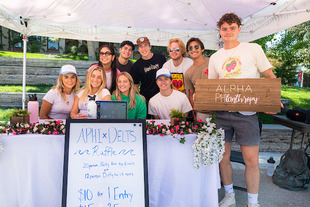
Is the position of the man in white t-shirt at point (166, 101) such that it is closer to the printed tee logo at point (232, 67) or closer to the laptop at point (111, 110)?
the printed tee logo at point (232, 67)

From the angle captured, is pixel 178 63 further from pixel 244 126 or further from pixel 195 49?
pixel 244 126

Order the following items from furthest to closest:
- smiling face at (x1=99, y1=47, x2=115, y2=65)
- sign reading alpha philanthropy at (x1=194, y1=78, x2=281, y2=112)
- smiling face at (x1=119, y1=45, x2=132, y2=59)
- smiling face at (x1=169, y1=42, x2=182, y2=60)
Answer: smiling face at (x1=119, y1=45, x2=132, y2=59), smiling face at (x1=169, y1=42, x2=182, y2=60), smiling face at (x1=99, y1=47, x2=115, y2=65), sign reading alpha philanthropy at (x1=194, y1=78, x2=281, y2=112)

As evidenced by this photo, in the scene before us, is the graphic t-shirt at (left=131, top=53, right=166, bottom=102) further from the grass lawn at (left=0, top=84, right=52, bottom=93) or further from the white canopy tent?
the grass lawn at (left=0, top=84, right=52, bottom=93)

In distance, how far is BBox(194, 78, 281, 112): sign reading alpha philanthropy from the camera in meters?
1.86

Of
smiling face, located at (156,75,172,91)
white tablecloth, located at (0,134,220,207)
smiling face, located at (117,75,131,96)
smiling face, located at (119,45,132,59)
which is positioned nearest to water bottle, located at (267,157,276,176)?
white tablecloth, located at (0,134,220,207)

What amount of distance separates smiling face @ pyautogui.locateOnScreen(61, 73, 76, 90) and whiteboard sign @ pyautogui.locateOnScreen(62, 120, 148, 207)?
1.25 meters

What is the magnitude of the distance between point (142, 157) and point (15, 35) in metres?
18.5

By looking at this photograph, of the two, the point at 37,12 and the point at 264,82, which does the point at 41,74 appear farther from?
the point at 264,82

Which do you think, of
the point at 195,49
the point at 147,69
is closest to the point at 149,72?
the point at 147,69

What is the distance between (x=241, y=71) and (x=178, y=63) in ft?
4.78

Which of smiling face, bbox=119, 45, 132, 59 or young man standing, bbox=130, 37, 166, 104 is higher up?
smiling face, bbox=119, 45, 132, 59

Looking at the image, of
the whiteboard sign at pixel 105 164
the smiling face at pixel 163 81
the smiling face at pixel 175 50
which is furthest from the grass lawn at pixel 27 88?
the whiteboard sign at pixel 105 164

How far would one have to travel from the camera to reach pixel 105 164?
1.76m

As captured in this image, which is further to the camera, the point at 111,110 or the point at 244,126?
the point at 244,126
